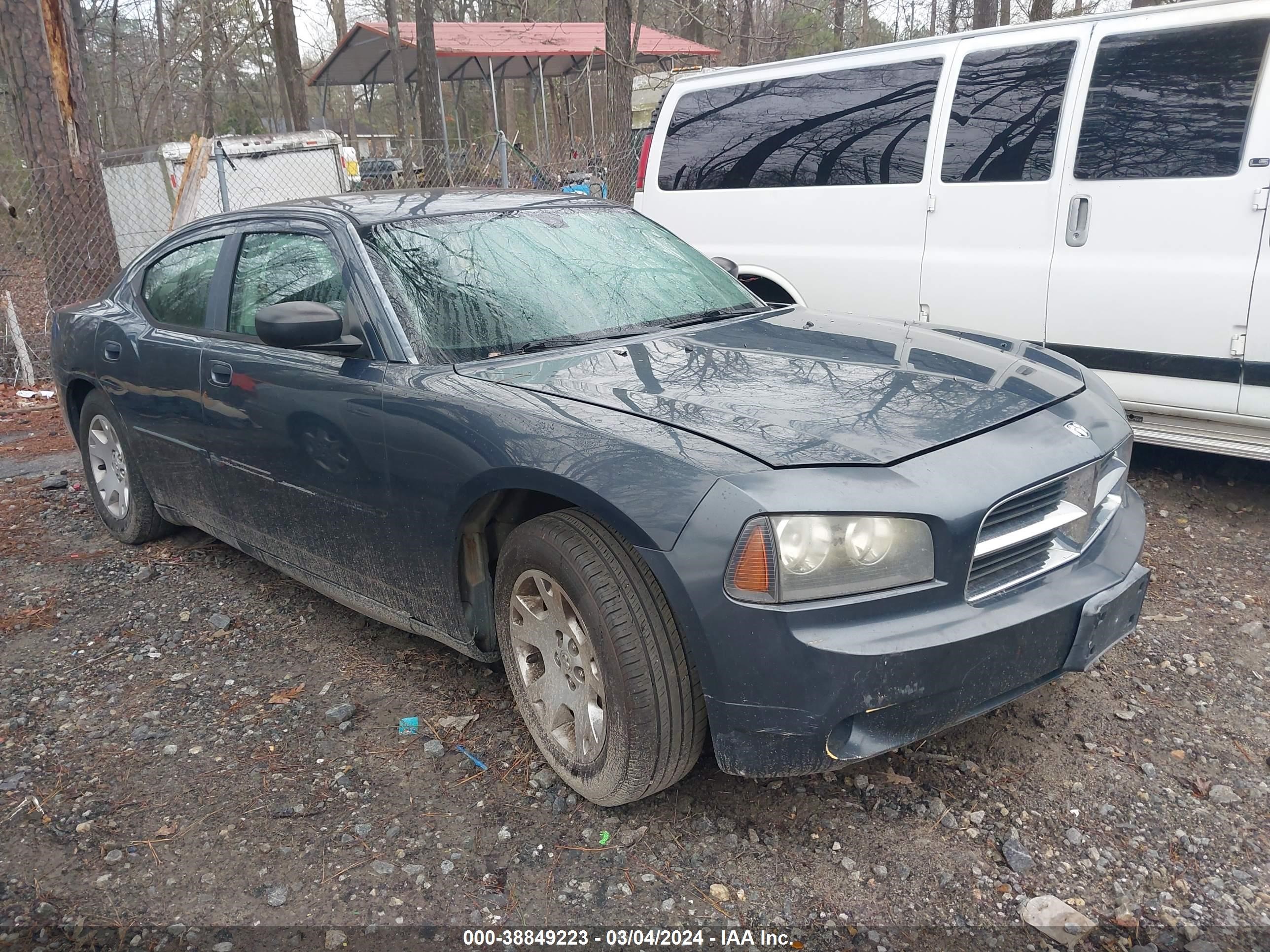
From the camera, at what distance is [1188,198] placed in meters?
4.41

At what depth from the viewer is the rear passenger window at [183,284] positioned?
4.06 m

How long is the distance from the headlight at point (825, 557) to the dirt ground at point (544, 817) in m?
0.75

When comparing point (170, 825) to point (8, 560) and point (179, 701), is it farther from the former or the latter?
point (8, 560)

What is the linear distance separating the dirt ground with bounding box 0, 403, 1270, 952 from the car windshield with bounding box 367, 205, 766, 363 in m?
1.23

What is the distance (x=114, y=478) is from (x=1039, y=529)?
434 cm

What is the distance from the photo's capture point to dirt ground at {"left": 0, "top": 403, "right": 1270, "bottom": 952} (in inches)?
91.7

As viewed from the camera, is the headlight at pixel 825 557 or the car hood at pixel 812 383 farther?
the car hood at pixel 812 383

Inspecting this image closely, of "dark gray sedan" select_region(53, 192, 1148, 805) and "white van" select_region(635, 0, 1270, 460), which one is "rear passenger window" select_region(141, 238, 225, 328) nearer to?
"dark gray sedan" select_region(53, 192, 1148, 805)

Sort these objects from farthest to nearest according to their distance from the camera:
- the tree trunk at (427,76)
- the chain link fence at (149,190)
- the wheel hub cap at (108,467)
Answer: the tree trunk at (427,76) → the chain link fence at (149,190) → the wheel hub cap at (108,467)

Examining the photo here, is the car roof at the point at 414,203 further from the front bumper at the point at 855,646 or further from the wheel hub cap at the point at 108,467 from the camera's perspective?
the front bumper at the point at 855,646

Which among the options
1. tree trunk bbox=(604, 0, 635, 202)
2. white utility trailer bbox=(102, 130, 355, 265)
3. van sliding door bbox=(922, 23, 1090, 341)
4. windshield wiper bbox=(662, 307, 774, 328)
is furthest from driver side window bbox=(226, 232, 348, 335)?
white utility trailer bbox=(102, 130, 355, 265)

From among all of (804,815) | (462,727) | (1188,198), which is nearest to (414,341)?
(462,727)

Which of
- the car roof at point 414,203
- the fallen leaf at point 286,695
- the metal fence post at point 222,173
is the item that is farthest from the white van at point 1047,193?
the metal fence post at point 222,173

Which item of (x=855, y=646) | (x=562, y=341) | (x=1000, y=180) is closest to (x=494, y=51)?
(x=1000, y=180)
